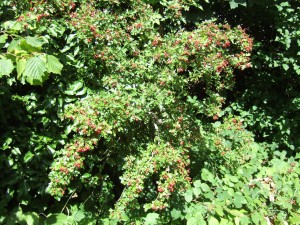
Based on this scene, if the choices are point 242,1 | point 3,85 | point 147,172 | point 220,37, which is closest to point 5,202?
point 3,85

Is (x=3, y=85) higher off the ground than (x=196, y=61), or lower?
lower

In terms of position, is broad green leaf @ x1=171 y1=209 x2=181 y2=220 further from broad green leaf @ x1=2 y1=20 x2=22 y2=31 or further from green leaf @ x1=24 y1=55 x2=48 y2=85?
broad green leaf @ x1=2 y1=20 x2=22 y2=31

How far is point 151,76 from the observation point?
2805 millimetres

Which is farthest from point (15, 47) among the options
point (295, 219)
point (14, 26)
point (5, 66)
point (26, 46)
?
point (295, 219)

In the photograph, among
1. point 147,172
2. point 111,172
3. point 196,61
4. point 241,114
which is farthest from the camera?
point 241,114

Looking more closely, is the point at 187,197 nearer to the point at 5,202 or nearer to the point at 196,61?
the point at 196,61

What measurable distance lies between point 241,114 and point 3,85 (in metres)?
3.11

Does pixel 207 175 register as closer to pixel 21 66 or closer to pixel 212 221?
pixel 212 221

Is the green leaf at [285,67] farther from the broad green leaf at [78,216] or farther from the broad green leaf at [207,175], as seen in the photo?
the broad green leaf at [78,216]

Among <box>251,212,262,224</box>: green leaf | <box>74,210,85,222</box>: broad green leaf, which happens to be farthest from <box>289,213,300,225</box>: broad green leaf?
<box>74,210,85,222</box>: broad green leaf

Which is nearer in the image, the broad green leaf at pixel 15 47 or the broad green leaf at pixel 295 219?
the broad green leaf at pixel 15 47

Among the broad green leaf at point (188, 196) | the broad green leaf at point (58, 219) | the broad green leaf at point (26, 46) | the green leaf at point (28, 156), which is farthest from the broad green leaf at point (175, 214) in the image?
the broad green leaf at point (26, 46)

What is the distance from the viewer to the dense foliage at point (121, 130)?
8.38ft

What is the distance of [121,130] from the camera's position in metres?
2.62
